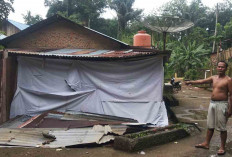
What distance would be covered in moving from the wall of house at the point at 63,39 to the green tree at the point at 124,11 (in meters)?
23.0

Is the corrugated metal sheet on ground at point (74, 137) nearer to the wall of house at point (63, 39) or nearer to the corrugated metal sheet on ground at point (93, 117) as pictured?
the corrugated metal sheet on ground at point (93, 117)

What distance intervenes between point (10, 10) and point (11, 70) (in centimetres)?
1452

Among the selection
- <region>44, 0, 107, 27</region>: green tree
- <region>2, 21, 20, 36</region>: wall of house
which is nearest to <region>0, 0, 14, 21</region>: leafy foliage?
<region>2, 21, 20, 36</region>: wall of house

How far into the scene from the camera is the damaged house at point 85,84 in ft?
25.7

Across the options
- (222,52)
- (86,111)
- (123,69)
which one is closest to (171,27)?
(123,69)

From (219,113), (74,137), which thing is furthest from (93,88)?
(219,113)

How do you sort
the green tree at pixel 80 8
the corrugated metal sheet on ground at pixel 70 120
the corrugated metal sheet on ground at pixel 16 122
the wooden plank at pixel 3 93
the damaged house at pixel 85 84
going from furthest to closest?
the green tree at pixel 80 8 → the damaged house at pixel 85 84 → the wooden plank at pixel 3 93 → the corrugated metal sheet on ground at pixel 16 122 → the corrugated metal sheet on ground at pixel 70 120

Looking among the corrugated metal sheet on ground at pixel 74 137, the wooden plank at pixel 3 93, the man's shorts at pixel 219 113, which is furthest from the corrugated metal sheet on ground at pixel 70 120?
the man's shorts at pixel 219 113

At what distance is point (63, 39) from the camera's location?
1053cm

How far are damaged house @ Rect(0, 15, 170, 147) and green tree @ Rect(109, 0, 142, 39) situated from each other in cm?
2558

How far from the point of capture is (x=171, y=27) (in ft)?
30.9

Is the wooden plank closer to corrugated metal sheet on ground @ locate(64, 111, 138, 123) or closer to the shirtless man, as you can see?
corrugated metal sheet on ground @ locate(64, 111, 138, 123)

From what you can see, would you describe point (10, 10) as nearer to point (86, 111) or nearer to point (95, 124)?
point (86, 111)

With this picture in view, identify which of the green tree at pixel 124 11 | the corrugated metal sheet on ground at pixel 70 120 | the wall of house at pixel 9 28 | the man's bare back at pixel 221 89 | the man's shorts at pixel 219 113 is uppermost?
the green tree at pixel 124 11
